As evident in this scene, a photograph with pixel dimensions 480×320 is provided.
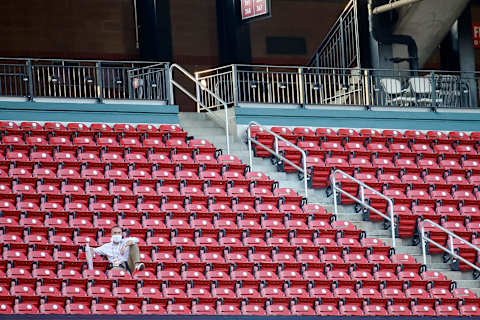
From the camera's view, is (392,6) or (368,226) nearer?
(368,226)

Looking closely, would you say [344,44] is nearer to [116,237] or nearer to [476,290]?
[476,290]

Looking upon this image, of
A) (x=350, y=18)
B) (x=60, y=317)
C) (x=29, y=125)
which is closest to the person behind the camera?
(x=60, y=317)

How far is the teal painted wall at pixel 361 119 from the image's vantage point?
69.7ft

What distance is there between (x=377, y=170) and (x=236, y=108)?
107 inches

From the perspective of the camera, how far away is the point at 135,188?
1792 cm

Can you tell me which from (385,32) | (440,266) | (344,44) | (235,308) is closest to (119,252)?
(235,308)

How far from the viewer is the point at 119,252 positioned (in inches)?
609

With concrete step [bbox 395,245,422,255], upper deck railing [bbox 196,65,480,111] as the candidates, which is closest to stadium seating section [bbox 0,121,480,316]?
concrete step [bbox 395,245,422,255]

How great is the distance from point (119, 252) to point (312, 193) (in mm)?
5023

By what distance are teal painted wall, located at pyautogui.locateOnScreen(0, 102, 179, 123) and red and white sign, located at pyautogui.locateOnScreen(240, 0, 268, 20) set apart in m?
2.90

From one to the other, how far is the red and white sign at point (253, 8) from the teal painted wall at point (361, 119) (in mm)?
2111

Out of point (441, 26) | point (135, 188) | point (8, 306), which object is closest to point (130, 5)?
point (441, 26)

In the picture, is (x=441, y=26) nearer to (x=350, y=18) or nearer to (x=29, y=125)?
(x=350, y=18)

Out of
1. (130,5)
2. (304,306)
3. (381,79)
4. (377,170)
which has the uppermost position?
(130,5)
